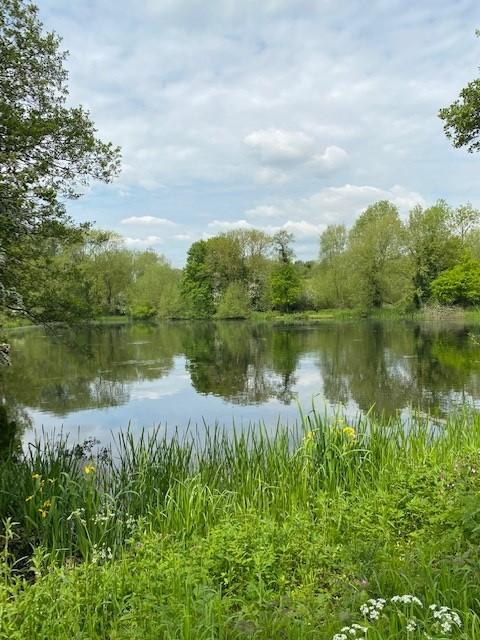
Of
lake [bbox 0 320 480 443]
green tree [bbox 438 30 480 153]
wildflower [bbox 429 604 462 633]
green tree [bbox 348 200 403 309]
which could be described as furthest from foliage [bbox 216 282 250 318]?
wildflower [bbox 429 604 462 633]

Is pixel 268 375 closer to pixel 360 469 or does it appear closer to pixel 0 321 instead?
pixel 0 321

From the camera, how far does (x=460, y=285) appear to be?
45250mm

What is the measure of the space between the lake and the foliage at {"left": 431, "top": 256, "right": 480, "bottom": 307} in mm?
15419

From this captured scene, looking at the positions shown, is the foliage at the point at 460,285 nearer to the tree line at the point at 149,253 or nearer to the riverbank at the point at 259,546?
the tree line at the point at 149,253

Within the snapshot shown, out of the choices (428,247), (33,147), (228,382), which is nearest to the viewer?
(33,147)

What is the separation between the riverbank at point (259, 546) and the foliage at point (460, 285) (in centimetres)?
4207

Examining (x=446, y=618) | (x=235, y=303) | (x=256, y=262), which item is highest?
(x=256, y=262)

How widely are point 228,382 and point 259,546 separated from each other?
568 inches

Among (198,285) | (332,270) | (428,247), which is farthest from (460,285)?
(198,285)

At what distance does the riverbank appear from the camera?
9.04 ft

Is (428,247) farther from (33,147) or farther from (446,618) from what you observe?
(446,618)

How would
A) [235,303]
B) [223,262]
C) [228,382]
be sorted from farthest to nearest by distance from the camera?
1. [223,262]
2. [235,303]
3. [228,382]

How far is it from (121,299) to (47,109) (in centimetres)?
5774

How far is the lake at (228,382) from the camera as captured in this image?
1259 centimetres
